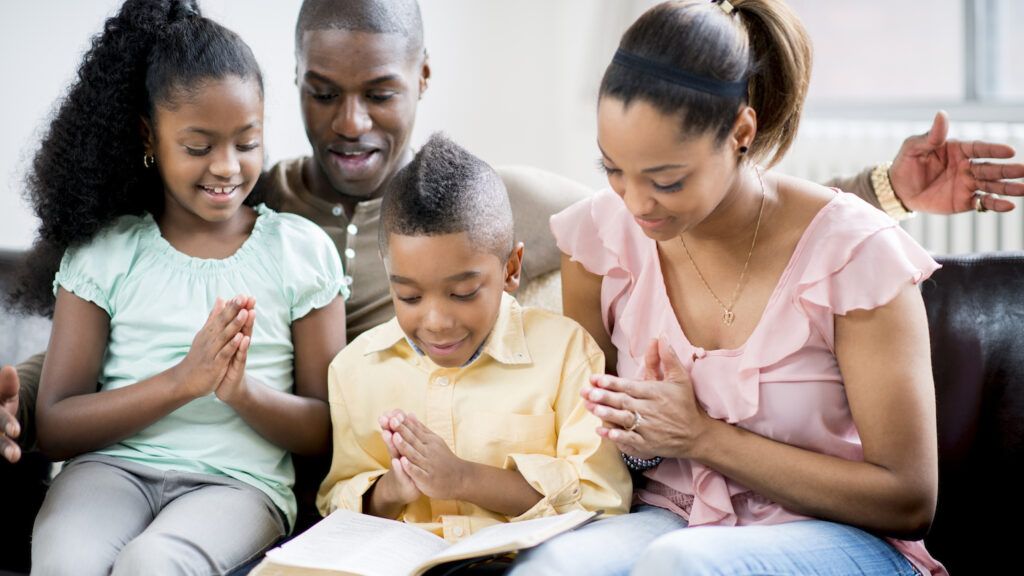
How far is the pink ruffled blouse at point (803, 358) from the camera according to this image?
1608 mm

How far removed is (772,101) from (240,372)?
3.06 feet

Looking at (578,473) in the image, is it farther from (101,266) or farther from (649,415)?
(101,266)

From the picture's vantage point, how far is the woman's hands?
5.27 feet

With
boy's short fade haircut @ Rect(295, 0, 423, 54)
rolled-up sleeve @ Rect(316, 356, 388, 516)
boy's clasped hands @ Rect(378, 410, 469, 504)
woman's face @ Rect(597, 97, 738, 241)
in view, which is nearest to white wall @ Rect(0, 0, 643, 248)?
boy's short fade haircut @ Rect(295, 0, 423, 54)

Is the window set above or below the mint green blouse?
above

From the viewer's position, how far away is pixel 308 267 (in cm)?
203

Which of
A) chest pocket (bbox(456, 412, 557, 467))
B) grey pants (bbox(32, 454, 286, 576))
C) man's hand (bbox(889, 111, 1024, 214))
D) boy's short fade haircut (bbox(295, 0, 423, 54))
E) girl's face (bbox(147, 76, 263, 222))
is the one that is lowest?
grey pants (bbox(32, 454, 286, 576))

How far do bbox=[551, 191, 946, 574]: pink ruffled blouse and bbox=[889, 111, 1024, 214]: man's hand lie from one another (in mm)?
382

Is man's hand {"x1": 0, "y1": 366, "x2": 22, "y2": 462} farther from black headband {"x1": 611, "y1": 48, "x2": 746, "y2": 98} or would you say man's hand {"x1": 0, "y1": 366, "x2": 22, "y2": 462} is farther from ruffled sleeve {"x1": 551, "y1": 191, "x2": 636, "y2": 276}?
black headband {"x1": 611, "y1": 48, "x2": 746, "y2": 98}

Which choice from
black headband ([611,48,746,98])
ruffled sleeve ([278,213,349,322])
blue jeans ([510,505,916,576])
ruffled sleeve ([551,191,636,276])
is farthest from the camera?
ruffled sleeve ([278,213,349,322])

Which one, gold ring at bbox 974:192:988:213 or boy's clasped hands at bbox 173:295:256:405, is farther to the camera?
gold ring at bbox 974:192:988:213

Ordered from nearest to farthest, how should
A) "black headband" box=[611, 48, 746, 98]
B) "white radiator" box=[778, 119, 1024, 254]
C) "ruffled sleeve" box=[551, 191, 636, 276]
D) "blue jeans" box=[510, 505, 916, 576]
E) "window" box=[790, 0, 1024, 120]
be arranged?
1. "blue jeans" box=[510, 505, 916, 576]
2. "black headband" box=[611, 48, 746, 98]
3. "ruffled sleeve" box=[551, 191, 636, 276]
4. "white radiator" box=[778, 119, 1024, 254]
5. "window" box=[790, 0, 1024, 120]

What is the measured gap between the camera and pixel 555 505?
5.70 ft

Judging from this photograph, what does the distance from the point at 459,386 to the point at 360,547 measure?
1.21 ft
